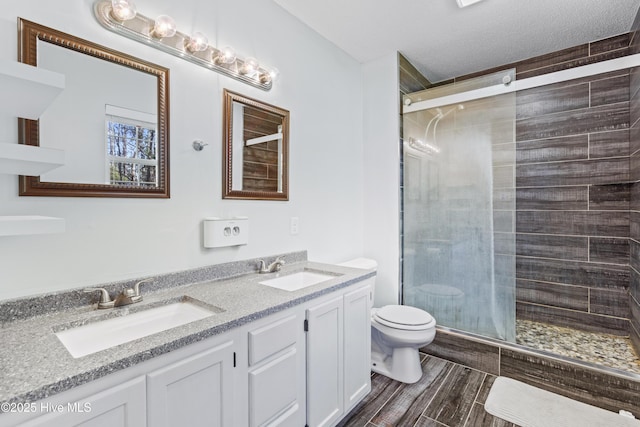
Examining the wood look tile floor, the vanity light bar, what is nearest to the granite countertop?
the wood look tile floor

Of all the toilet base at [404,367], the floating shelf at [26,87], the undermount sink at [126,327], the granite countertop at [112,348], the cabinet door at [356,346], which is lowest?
the toilet base at [404,367]

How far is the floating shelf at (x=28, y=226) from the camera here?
2.75 ft

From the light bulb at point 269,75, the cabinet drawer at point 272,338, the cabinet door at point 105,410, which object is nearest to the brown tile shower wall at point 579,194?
the light bulb at point 269,75

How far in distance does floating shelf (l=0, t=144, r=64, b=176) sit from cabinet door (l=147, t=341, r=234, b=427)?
0.70 m

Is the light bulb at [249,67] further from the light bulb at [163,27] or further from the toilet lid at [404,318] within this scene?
the toilet lid at [404,318]

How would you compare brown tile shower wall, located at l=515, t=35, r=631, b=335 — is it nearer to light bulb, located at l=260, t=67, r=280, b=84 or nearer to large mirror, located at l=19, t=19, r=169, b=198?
light bulb, located at l=260, t=67, r=280, b=84

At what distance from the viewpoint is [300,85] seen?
86.0 inches

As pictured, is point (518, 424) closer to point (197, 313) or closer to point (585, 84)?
point (197, 313)

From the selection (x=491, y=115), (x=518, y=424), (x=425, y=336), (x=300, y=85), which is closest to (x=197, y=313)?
(x=425, y=336)

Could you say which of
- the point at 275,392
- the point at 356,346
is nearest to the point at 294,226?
the point at 356,346

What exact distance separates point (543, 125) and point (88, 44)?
10.7 ft

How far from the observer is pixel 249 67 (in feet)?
5.81

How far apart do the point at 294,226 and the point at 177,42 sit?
123cm

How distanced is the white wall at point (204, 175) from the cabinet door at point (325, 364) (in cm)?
61
